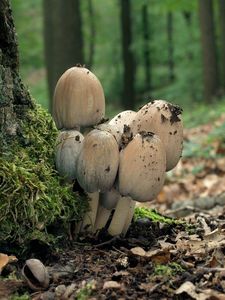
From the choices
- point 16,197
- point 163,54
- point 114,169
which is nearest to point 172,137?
point 114,169

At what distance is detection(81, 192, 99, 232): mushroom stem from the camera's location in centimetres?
283

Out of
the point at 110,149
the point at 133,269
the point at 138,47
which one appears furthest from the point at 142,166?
the point at 138,47

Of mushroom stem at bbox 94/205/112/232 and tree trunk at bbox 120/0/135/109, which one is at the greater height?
tree trunk at bbox 120/0/135/109

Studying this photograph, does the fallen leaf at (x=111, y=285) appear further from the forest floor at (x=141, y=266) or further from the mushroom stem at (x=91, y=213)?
the mushroom stem at (x=91, y=213)

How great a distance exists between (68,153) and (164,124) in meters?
0.49

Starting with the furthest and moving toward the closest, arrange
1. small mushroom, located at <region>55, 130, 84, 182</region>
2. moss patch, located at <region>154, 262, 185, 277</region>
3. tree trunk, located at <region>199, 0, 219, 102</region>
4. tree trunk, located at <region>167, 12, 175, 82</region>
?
tree trunk, located at <region>167, 12, 175, 82</region>
tree trunk, located at <region>199, 0, 219, 102</region>
small mushroom, located at <region>55, 130, 84, 182</region>
moss patch, located at <region>154, 262, 185, 277</region>

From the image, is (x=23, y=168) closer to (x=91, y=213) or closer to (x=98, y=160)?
(x=98, y=160)

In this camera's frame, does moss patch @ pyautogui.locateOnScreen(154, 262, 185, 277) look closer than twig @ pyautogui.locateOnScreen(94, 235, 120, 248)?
Yes

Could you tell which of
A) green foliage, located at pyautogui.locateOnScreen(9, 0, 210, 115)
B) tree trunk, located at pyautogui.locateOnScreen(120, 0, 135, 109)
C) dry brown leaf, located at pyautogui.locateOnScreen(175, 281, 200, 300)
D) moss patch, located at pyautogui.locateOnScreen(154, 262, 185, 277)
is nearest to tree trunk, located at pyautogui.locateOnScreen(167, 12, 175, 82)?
green foliage, located at pyautogui.locateOnScreen(9, 0, 210, 115)

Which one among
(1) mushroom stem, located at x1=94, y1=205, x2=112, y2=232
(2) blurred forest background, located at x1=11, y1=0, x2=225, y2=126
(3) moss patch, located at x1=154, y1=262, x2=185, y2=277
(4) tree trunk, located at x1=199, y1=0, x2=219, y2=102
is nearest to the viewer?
(3) moss patch, located at x1=154, y1=262, x2=185, y2=277

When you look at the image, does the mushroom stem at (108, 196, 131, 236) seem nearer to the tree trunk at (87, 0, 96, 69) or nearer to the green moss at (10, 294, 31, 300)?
the green moss at (10, 294, 31, 300)

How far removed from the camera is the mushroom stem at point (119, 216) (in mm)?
2830

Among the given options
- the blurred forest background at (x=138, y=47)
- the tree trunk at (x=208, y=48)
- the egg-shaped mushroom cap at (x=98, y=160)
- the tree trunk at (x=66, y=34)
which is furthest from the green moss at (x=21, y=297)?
the blurred forest background at (x=138, y=47)

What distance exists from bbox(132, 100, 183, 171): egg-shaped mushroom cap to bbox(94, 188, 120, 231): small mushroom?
0.32 metres
